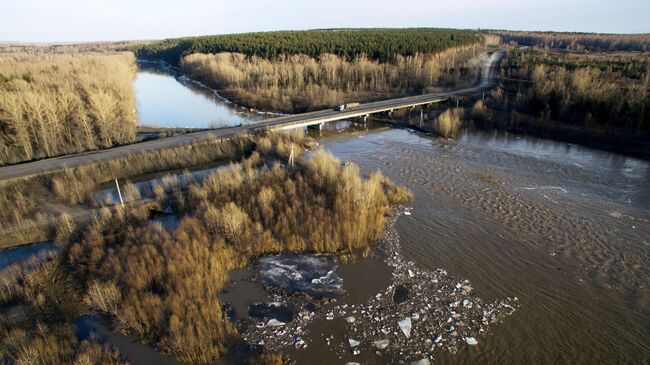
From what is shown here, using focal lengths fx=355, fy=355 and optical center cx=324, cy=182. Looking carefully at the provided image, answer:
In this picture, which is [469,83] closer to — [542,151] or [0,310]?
[542,151]

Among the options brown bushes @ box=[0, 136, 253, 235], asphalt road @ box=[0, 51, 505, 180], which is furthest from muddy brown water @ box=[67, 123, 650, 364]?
brown bushes @ box=[0, 136, 253, 235]

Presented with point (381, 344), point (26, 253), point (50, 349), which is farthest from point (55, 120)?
point (381, 344)

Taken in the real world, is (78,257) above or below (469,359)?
above

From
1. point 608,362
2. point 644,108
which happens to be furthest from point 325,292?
point 644,108

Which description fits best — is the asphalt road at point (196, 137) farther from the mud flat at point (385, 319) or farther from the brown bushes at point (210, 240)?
the mud flat at point (385, 319)

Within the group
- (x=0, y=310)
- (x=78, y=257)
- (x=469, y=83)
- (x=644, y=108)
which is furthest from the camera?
(x=469, y=83)

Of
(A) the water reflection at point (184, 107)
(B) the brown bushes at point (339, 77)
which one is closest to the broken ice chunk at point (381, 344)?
(A) the water reflection at point (184, 107)

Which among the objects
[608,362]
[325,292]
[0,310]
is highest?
[0,310]

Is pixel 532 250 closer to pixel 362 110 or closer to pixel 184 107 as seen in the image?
pixel 362 110
